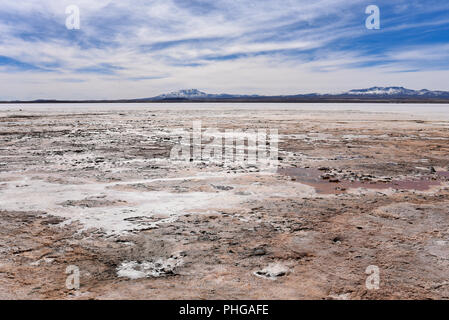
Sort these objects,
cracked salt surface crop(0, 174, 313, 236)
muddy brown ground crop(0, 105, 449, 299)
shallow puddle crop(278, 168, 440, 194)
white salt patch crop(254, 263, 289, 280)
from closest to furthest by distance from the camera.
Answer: muddy brown ground crop(0, 105, 449, 299) < white salt patch crop(254, 263, 289, 280) < cracked salt surface crop(0, 174, 313, 236) < shallow puddle crop(278, 168, 440, 194)

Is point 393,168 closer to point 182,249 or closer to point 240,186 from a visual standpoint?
point 240,186

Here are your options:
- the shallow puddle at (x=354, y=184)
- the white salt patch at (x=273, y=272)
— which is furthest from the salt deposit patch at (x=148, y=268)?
the shallow puddle at (x=354, y=184)

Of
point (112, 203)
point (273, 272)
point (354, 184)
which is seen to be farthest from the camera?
point (354, 184)

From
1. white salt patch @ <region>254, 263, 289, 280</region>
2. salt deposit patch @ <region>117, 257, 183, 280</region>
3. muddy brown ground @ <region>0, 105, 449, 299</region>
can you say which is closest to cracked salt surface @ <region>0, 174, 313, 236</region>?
muddy brown ground @ <region>0, 105, 449, 299</region>

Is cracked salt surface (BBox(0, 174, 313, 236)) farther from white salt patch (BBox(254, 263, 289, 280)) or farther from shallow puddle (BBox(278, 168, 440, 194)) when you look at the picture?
white salt patch (BBox(254, 263, 289, 280))

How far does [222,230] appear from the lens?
4.47 meters

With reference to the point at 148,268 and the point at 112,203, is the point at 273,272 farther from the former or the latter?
the point at 112,203

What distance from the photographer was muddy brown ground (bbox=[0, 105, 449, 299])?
3.14 meters

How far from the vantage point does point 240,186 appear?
6766 millimetres

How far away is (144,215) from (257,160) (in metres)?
5.30

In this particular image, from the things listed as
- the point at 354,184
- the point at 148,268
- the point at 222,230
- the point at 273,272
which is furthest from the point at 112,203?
the point at 354,184

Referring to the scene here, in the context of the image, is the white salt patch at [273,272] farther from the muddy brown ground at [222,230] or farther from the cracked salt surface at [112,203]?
the cracked salt surface at [112,203]
